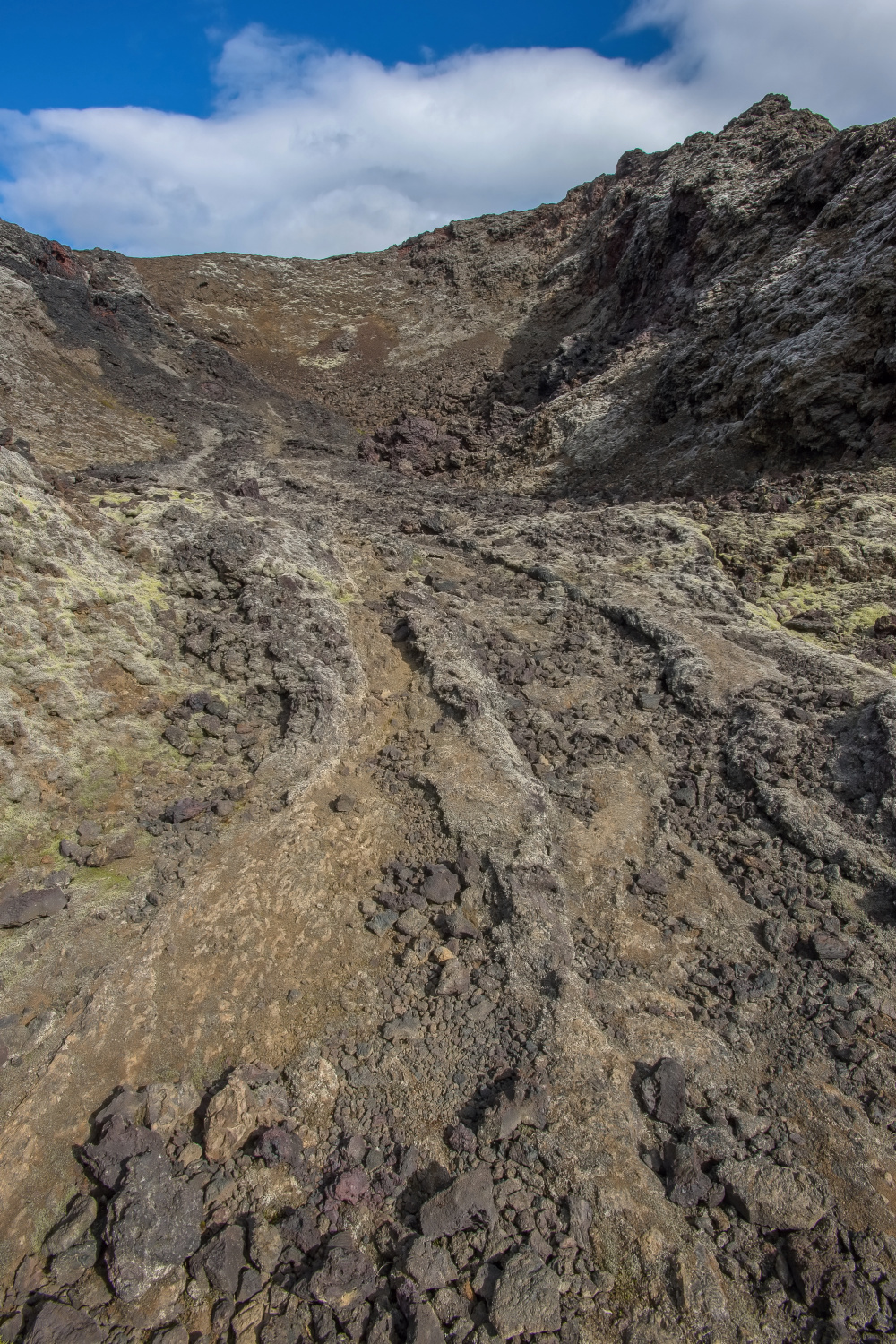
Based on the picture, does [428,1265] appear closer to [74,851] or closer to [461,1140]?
[461,1140]

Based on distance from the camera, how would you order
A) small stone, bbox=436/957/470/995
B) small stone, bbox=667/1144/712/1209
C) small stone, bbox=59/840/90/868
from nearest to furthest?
small stone, bbox=667/1144/712/1209
small stone, bbox=436/957/470/995
small stone, bbox=59/840/90/868

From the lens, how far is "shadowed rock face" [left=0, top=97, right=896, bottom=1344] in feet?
13.0

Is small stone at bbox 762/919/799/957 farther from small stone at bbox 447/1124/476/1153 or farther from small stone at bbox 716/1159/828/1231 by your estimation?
small stone at bbox 447/1124/476/1153

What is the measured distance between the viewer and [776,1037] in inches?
210

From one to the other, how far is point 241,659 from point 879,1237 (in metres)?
8.18

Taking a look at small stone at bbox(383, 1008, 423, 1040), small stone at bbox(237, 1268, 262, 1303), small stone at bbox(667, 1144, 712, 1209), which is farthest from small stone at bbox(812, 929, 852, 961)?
small stone at bbox(237, 1268, 262, 1303)

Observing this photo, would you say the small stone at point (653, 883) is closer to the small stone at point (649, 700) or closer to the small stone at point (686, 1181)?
the small stone at point (686, 1181)

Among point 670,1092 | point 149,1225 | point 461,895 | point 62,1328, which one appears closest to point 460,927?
point 461,895

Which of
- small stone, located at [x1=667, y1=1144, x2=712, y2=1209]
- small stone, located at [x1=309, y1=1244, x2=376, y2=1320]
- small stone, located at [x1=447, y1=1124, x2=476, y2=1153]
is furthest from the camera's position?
small stone, located at [x1=447, y1=1124, x2=476, y2=1153]

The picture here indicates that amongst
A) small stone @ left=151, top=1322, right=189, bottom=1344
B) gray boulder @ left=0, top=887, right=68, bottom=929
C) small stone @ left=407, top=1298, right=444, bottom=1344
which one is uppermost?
gray boulder @ left=0, top=887, right=68, bottom=929

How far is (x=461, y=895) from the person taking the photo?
21.0 feet

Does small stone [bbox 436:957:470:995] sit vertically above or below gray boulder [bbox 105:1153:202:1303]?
above

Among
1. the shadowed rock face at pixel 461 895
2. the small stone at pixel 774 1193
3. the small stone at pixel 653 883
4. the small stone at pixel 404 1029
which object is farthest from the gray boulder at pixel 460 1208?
the small stone at pixel 653 883

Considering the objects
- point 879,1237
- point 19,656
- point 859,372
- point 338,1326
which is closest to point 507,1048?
point 338,1326
